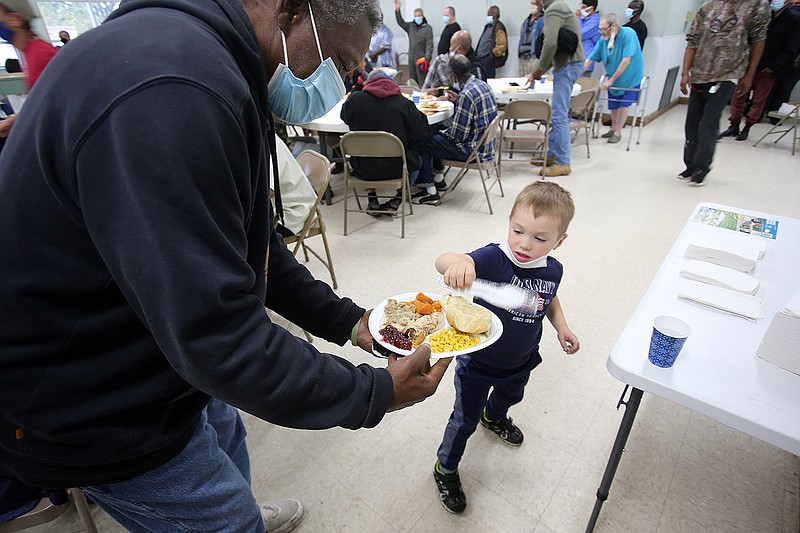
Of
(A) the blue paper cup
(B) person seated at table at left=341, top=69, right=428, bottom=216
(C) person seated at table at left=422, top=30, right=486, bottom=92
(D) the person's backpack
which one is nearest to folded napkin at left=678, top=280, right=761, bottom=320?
(A) the blue paper cup

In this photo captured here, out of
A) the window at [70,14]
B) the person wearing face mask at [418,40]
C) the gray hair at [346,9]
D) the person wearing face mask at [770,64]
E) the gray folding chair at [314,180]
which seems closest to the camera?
the gray hair at [346,9]

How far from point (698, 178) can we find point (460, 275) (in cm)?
444

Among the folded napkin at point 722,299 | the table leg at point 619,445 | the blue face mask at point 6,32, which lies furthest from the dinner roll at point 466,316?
the blue face mask at point 6,32

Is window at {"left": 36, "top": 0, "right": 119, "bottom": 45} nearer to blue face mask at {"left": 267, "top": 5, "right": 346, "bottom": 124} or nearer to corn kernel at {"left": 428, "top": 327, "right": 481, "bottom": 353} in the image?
blue face mask at {"left": 267, "top": 5, "right": 346, "bottom": 124}

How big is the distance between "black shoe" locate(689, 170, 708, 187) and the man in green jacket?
121 centimetres

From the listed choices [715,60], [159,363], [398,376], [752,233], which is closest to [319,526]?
[398,376]

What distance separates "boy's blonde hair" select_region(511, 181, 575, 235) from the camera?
1.25m

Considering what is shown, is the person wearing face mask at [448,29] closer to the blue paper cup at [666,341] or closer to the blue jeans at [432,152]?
the blue jeans at [432,152]

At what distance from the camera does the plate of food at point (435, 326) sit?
1.12 meters

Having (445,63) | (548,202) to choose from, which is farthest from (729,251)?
(445,63)

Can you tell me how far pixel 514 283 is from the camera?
130cm

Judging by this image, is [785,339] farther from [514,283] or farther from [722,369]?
[514,283]

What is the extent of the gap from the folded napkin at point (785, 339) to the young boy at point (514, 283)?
48 centimetres

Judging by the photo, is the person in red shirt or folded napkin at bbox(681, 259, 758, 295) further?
the person in red shirt
